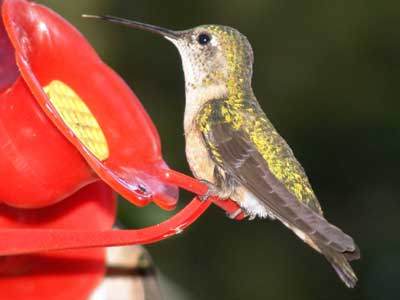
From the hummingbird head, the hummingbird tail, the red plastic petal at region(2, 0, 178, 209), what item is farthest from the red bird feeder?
the hummingbird head

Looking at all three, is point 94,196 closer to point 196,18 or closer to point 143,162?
point 143,162

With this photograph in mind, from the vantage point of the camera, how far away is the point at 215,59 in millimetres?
3611

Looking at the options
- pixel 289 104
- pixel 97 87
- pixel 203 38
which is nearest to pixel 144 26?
pixel 97 87

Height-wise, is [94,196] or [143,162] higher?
[143,162]

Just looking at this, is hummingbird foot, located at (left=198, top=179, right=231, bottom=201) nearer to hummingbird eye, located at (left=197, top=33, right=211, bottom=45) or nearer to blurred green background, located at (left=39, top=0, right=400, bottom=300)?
hummingbird eye, located at (left=197, top=33, right=211, bottom=45)

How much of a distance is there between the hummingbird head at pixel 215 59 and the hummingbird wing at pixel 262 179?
5.7 inches

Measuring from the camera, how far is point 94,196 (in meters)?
2.97

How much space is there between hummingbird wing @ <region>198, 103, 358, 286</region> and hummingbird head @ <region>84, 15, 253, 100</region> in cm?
14

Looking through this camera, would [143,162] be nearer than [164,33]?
Yes

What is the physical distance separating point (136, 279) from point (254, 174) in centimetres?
59

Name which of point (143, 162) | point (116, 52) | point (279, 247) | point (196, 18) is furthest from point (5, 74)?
point (279, 247)

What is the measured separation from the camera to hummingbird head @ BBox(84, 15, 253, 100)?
3.58 meters

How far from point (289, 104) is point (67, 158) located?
149 inches

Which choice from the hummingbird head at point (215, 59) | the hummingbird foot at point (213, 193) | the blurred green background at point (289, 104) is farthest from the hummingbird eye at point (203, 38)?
the blurred green background at point (289, 104)
